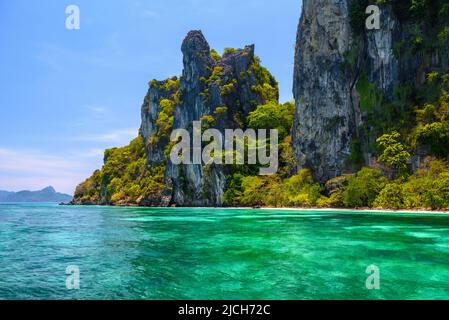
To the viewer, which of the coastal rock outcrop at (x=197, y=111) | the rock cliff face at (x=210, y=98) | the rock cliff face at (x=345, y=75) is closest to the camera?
the rock cliff face at (x=345, y=75)

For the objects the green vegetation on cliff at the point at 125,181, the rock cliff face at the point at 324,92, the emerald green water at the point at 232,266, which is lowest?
the emerald green water at the point at 232,266

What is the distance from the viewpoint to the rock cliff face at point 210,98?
227ft

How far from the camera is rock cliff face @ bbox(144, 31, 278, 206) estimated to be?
6925 centimetres

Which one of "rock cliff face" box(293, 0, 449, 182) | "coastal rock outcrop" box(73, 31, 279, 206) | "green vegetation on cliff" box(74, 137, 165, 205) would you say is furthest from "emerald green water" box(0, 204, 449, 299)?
"green vegetation on cliff" box(74, 137, 165, 205)

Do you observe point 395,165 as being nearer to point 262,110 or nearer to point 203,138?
point 262,110

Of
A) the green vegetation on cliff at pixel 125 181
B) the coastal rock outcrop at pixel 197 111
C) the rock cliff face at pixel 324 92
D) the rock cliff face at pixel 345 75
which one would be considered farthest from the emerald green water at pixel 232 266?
the green vegetation on cliff at pixel 125 181

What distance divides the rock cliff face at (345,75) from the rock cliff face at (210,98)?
1562 cm

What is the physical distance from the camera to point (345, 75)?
173 feet

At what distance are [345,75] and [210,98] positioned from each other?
30029 mm

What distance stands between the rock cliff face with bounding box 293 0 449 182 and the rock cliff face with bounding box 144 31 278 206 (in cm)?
1562

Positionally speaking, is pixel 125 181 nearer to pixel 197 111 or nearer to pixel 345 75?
pixel 197 111

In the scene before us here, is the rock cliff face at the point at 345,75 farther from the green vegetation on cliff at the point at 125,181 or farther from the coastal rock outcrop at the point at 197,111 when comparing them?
the green vegetation on cliff at the point at 125,181

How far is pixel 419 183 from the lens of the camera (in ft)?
121
